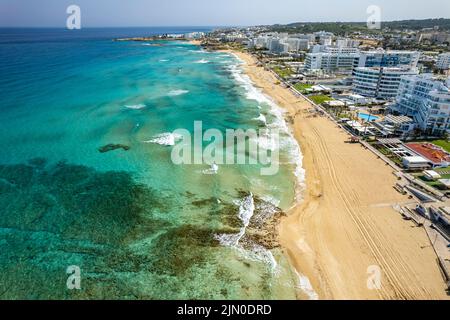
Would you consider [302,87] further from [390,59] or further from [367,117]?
[390,59]

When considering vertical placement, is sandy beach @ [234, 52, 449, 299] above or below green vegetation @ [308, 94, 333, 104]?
below

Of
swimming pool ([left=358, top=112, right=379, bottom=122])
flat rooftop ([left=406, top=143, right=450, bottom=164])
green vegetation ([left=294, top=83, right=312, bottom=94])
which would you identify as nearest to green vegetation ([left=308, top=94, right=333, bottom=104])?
green vegetation ([left=294, top=83, right=312, bottom=94])

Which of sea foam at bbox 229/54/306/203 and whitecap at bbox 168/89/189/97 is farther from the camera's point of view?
whitecap at bbox 168/89/189/97

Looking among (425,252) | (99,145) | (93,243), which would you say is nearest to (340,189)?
(425,252)

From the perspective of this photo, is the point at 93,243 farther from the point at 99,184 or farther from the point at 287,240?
the point at 287,240

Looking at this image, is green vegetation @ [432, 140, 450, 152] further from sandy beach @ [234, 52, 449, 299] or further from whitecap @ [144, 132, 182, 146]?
whitecap @ [144, 132, 182, 146]

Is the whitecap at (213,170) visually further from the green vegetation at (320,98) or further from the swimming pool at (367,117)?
the green vegetation at (320,98)

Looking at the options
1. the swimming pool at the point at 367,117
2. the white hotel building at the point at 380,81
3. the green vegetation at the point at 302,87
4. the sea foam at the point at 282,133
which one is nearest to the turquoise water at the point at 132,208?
the sea foam at the point at 282,133
